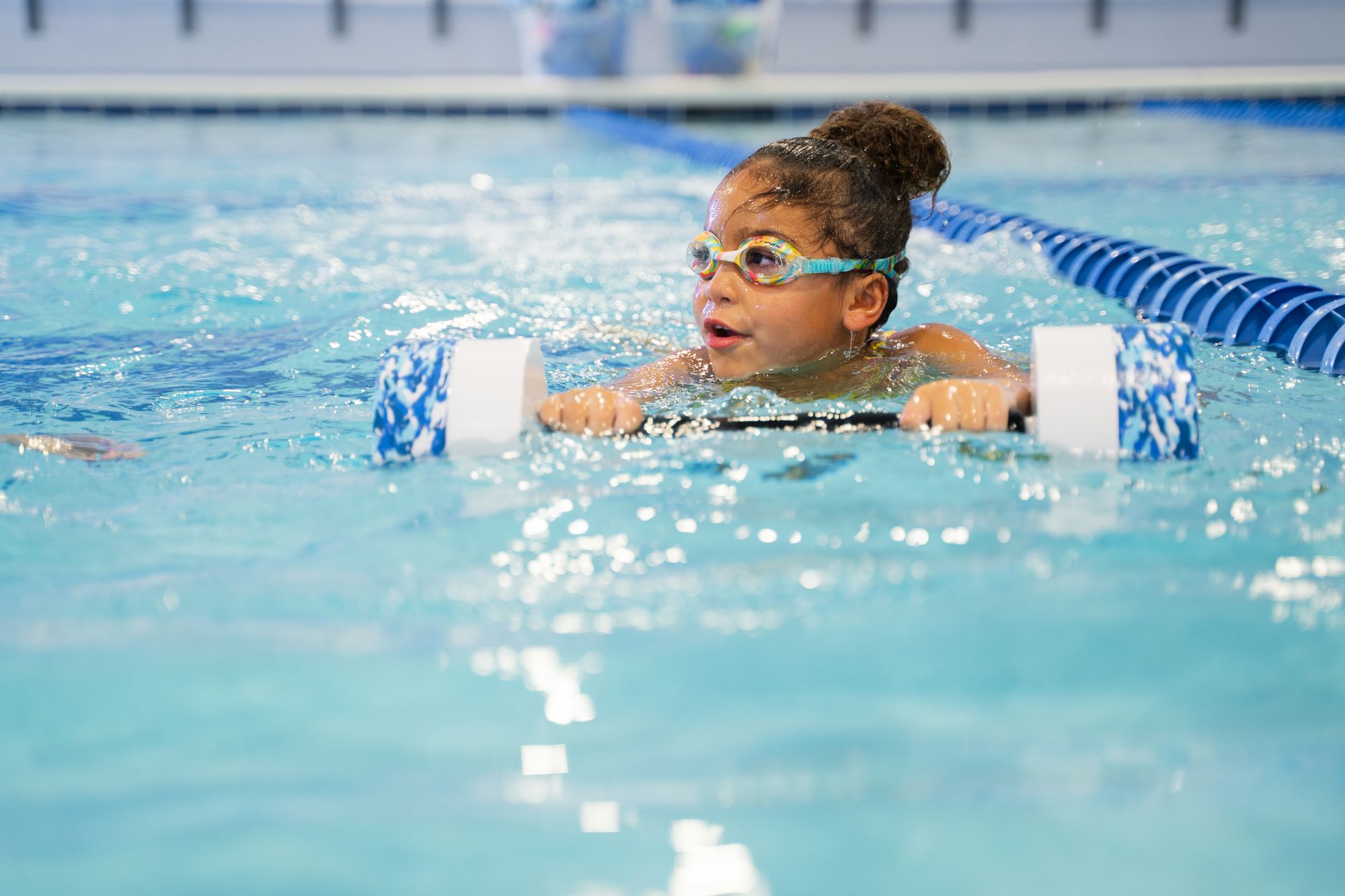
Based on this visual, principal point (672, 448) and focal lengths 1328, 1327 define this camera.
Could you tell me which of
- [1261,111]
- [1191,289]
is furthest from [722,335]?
[1261,111]

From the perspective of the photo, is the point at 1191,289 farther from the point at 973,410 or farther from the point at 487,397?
the point at 487,397

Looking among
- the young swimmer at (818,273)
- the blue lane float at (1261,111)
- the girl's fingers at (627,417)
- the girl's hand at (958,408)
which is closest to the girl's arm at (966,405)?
the girl's hand at (958,408)

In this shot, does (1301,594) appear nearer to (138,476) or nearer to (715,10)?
(138,476)

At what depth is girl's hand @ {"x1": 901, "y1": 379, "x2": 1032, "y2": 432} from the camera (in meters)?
2.35

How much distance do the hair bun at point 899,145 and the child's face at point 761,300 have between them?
0.33 m

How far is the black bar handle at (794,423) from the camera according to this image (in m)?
2.39

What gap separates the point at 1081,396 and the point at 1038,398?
72mm

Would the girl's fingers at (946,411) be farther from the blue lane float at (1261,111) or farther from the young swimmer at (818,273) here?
the blue lane float at (1261,111)

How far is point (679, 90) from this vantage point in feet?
43.7

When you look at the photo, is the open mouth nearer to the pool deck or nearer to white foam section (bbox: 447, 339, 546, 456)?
white foam section (bbox: 447, 339, 546, 456)

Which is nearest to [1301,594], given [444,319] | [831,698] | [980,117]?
[831,698]

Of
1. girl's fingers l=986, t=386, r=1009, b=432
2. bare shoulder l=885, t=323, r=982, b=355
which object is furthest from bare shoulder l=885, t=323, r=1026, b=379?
girl's fingers l=986, t=386, r=1009, b=432

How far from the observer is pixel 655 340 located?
4.00 meters

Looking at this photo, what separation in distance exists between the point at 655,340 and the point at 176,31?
13.2 m
